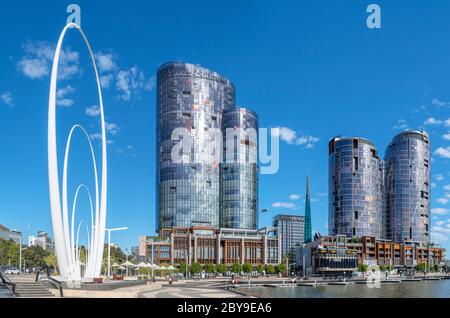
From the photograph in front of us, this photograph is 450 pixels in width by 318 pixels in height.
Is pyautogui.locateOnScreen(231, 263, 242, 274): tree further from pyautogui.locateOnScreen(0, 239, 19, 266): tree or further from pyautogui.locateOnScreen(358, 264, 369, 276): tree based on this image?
pyautogui.locateOnScreen(0, 239, 19, 266): tree

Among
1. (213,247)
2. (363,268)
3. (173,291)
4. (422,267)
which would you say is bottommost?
(422,267)

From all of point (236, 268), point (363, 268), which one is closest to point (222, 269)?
point (236, 268)

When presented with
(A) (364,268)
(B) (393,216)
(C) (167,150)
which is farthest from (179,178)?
(B) (393,216)

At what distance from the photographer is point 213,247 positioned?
376ft

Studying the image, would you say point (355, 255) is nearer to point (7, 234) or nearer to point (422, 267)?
point (422, 267)

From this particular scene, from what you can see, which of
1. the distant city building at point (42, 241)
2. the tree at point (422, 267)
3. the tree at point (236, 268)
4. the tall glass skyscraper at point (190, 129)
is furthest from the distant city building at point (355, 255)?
the distant city building at point (42, 241)

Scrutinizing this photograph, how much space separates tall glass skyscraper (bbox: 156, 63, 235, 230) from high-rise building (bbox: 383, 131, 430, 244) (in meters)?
38.9

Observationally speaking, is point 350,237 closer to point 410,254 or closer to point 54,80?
point 410,254

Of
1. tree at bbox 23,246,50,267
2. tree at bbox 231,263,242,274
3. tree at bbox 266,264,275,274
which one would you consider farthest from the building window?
tree at bbox 23,246,50,267

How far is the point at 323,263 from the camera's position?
112562 millimetres

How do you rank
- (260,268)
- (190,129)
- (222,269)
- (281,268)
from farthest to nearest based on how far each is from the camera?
1. (190,129)
2. (260,268)
3. (281,268)
4. (222,269)

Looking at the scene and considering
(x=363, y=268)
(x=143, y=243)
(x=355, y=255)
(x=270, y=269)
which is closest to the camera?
(x=270, y=269)

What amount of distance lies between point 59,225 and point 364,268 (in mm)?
108297

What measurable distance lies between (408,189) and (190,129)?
172 feet
